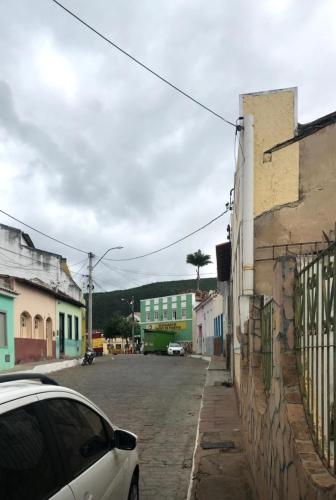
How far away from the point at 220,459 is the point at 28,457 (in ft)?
17.6

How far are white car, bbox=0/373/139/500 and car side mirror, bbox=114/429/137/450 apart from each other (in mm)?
31

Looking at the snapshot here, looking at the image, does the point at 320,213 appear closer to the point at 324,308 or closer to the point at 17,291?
the point at 324,308

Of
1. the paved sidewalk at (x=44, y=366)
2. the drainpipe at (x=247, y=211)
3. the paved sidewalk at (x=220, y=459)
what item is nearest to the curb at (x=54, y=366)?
the paved sidewalk at (x=44, y=366)

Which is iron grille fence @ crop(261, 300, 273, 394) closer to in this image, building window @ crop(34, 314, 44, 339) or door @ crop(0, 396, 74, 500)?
door @ crop(0, 396, 74, 500)

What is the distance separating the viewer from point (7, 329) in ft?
79.4

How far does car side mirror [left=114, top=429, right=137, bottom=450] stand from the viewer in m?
4.22

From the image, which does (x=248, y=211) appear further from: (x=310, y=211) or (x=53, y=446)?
(x=53, y=446)

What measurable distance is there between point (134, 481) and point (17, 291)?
22.0 m

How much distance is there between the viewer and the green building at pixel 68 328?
114 feet

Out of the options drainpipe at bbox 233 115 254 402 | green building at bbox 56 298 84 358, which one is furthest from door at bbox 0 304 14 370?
drainpipe at bbox 233 115 254 402

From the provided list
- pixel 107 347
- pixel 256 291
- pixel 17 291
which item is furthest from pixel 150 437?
pixel 107 347

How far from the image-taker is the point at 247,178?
35.7 feet

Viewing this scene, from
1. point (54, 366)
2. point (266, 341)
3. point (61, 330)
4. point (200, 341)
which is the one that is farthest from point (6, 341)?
point (200, 341)

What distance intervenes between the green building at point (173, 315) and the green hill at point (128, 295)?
102ft
